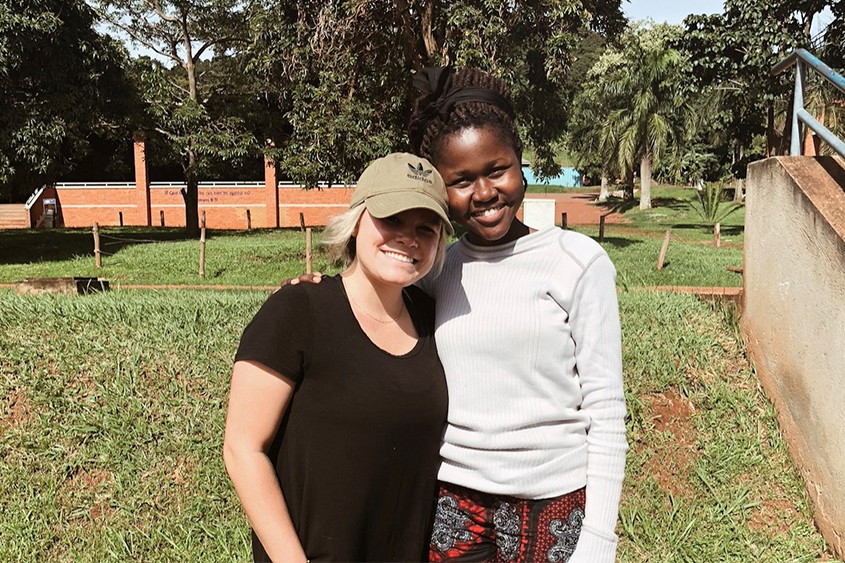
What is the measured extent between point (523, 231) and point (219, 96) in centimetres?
2226

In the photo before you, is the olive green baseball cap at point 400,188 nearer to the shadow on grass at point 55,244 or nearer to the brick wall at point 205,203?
the shadow on grass at point 55,244

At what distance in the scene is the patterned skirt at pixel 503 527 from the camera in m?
1.79

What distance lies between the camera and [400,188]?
1659 mm

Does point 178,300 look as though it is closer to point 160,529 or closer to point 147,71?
point 160,529

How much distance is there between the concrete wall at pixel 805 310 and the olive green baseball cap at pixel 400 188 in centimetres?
254

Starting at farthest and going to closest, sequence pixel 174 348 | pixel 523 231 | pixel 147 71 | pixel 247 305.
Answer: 1. pixel 147 71
2. pixel 247 305
3. pixel 174 348
4. pixel 523 231

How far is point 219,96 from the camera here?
73.4 ft

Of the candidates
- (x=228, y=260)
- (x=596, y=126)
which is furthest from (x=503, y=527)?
(x=596, y=126)

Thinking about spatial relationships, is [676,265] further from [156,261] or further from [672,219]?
[672,219]

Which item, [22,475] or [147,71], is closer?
[22,475]

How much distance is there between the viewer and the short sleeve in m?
1.55

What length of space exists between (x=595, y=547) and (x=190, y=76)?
22536 mm

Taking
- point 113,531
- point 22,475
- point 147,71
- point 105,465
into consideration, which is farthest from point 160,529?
point 147,71

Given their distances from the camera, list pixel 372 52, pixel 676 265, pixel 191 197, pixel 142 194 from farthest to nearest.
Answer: pixel 142 194, pixel 191 197, pixel 372 52, pixel 676 265
